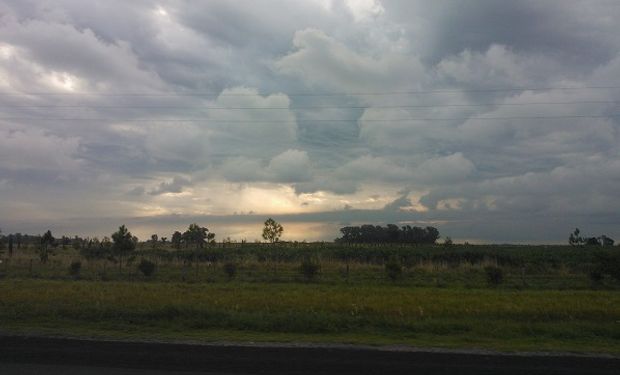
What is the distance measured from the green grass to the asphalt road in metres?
1.71

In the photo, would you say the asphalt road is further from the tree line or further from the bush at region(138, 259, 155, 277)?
the tree line

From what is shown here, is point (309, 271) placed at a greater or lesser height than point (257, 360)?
greater

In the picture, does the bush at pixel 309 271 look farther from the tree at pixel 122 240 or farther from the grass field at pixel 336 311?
the tree at pixel 122 240

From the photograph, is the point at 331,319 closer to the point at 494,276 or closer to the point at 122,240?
the point at 494,276

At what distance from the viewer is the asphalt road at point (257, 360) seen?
38.2 ft

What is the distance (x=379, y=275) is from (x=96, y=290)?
70.4 feet

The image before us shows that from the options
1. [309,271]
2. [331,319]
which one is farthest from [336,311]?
[309,271]

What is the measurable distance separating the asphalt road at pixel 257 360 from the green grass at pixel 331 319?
1.71 meters

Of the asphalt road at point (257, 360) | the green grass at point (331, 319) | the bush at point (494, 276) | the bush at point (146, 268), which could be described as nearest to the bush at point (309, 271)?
the bush at point (146, 268)

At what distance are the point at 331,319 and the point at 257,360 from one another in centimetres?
649

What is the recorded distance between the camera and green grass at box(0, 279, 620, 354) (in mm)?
16734

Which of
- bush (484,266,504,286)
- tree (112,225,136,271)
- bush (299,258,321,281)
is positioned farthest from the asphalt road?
tree (112,225,136,271)

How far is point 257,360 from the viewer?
12672mm

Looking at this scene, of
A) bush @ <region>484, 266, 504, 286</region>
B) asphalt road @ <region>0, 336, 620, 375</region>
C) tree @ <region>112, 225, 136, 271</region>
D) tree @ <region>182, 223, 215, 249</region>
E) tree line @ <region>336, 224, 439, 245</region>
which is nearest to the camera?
asphalt road @ <region>0, 336, 620, 375</region>
